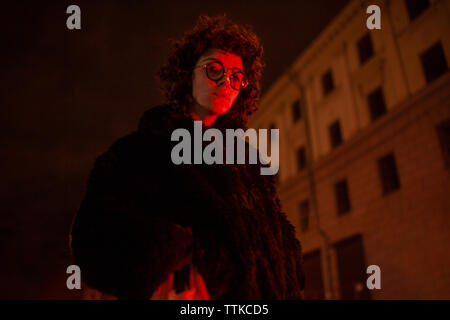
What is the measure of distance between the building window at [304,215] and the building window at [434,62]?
6733 mm

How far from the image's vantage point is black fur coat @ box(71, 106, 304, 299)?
1.04m

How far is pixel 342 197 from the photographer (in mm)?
13688

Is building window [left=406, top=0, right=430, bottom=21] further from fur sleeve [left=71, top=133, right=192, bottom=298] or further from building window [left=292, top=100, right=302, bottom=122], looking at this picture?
fur sleeve [left=71, top=133, right=192, bottom=298]

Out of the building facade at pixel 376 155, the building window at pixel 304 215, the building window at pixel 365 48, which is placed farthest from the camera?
the building window at pixel 304 215

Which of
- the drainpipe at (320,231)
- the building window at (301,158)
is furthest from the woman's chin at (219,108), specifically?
the building window at (301,158)

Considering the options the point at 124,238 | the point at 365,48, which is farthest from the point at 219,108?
the point at 365,48

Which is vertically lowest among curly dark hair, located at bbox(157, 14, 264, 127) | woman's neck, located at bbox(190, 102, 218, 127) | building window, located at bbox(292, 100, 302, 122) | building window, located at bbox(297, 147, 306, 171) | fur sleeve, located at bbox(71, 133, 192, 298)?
fur sleeve, located at bbox(71, 133, 192, 298)

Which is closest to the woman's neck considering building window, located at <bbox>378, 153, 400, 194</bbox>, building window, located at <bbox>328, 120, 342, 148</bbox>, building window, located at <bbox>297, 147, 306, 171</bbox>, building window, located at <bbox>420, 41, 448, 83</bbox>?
building window, located at <bbox>420, 41, 448, 83</bbox>

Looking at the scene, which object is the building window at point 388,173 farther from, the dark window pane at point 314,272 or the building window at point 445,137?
the dark window pane at point 314,272

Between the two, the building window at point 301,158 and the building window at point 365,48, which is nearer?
the building window at point 365,48

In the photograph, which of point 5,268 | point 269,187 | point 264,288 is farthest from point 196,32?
point 5,268

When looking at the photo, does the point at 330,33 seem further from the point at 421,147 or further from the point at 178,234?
the point at 178,234

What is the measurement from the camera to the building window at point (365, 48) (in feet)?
44.8

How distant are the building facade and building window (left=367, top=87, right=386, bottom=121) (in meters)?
0.04
